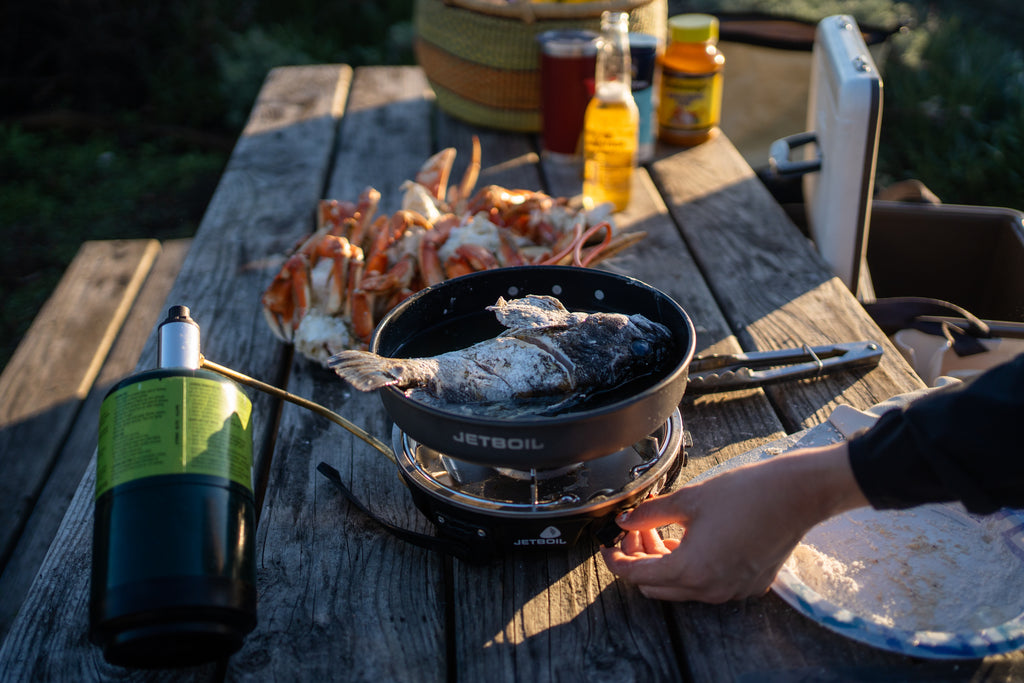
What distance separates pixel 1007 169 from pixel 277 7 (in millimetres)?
5017

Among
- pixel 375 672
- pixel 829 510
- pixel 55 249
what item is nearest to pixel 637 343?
pixel 829 510

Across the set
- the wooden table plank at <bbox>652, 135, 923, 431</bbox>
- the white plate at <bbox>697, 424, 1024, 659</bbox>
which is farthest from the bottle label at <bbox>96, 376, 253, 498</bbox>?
the wooden table plank at <bbox>652, 135, 923, 431</bbox>

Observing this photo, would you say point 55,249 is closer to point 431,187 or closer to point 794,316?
point 431,187

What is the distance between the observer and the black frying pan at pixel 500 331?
105 centimetres

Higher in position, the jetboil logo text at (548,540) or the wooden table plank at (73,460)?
the jetboil logo text at (548,540)

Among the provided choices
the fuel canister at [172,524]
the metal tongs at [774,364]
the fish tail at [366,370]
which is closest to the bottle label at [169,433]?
the fuel canister at [172,524]

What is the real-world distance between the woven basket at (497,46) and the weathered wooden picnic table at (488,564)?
35 cm

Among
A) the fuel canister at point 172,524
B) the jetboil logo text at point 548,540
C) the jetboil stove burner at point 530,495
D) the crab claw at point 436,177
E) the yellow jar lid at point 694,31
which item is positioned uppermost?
the yellow jar lid at point 694,31

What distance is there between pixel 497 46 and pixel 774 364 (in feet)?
5.40

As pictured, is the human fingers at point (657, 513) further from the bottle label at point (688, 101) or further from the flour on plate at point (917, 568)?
the bottle label at point (688, 101)

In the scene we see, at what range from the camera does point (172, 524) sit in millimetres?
978

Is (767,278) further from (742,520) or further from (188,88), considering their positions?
(188,88)

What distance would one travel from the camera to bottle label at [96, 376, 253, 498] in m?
1.03

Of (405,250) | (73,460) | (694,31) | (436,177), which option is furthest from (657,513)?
(694,31)
